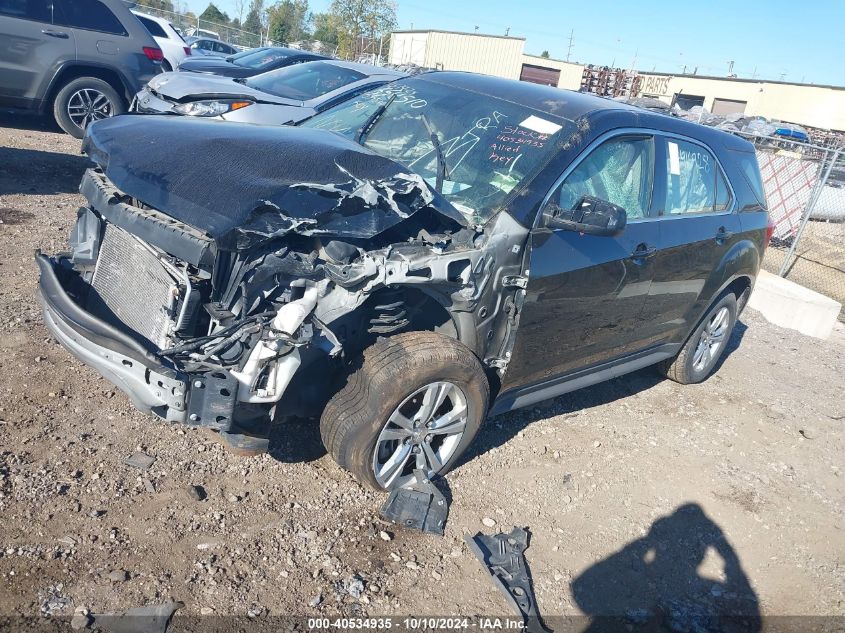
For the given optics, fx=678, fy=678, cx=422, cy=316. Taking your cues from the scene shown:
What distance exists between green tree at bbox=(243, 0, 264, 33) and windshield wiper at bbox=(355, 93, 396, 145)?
57.6 m

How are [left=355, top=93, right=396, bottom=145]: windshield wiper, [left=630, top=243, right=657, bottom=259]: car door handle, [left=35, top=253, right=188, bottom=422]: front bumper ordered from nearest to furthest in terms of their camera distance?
[left=35, top=253, right=188, bottom=422]: front bumper → [left=630, top=243, right=657, bottom=259]: car door handle → [left=355, top=93, right=396, bottom=145]: windshield wiper

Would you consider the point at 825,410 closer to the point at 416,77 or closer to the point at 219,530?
the point at 416,77

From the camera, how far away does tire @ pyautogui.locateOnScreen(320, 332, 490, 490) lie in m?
3.13

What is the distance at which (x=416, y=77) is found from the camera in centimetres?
475

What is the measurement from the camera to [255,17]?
58250mm

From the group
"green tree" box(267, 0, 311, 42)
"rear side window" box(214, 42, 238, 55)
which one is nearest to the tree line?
"green tree" box(267, 0, 311, 42)

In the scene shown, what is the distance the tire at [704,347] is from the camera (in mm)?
5359

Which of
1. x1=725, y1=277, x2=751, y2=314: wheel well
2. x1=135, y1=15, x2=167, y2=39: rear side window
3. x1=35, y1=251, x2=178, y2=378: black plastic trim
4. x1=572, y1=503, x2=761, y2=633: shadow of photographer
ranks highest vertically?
x1=135, y1=15, x2=167, y2=39: rear side window

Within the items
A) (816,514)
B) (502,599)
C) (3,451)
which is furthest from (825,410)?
Answer: (3,451)

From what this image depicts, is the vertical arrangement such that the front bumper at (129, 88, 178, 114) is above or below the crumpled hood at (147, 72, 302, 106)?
below

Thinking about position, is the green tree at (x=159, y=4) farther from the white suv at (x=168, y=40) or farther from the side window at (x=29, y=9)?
the side window at (x=29, y=9)

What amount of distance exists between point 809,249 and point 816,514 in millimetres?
10059

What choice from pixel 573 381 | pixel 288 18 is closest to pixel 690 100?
pixel 288 18

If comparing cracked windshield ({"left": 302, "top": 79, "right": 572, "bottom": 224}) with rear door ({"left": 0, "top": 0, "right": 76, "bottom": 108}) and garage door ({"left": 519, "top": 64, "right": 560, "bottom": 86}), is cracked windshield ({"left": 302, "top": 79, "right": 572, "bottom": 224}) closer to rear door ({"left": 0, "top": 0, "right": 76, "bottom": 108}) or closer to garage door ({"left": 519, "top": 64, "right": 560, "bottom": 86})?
rear door ({"left": 0, "top": 0, "right": 76, "bottom": 108})
